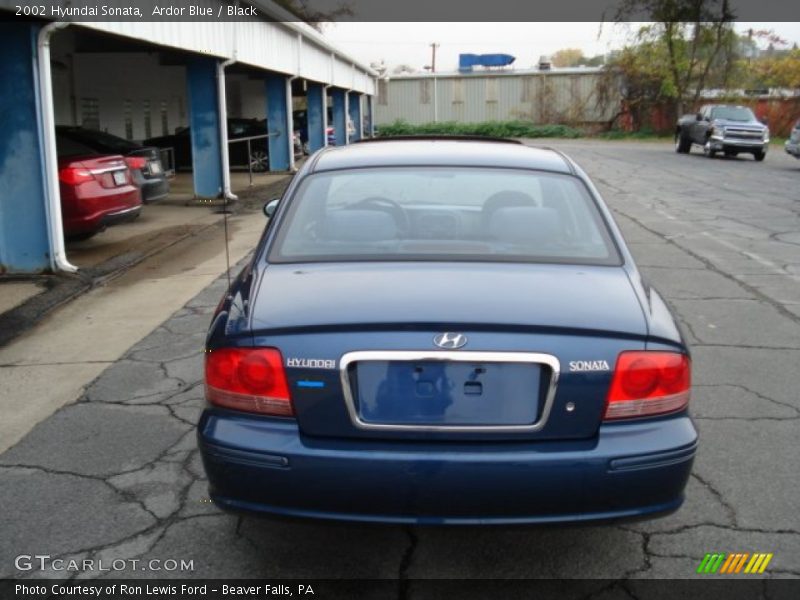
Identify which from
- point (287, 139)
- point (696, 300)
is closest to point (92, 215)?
point (696, 300)

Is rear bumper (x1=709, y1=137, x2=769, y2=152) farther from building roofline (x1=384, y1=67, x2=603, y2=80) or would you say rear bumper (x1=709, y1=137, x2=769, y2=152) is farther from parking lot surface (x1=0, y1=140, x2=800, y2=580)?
building roofline (x1=384, y1=67, x2=603, y2=80)

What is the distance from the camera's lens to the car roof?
4.18 metres

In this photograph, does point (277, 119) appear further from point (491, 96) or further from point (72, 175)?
point (491, 96)

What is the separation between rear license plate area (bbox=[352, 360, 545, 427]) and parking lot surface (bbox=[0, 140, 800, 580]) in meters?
0.37

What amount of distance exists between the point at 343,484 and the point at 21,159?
688cm

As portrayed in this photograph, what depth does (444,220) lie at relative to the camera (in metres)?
4.00

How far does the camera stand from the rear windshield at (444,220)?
356 cm

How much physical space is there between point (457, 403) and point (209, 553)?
1276 mm

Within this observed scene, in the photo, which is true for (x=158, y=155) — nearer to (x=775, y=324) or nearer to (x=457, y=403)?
(x=775, y=324)

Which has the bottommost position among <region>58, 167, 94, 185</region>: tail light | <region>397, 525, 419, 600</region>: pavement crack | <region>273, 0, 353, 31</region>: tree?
<region>397, 525, 419, 600</region>: pavement crack

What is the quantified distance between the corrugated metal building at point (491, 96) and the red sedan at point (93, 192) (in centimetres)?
4268

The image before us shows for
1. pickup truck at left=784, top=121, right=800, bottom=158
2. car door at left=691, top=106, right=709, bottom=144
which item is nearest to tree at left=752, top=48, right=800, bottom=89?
car door at left=691, top=106, right=709, bottom=144

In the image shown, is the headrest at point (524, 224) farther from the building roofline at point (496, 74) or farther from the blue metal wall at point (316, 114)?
the building roofline at point (496, 74)

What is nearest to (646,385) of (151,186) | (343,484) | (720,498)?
(343,484)
